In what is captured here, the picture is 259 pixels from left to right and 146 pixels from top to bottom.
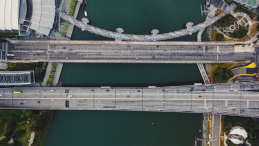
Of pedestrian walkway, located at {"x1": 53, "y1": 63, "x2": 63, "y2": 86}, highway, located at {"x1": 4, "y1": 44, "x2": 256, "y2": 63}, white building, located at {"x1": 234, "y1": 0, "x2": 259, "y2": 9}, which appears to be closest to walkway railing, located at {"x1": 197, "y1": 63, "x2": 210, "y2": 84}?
highway, located at {"x1": 4, "y1": 44, "x2": 256, "y2": 63}

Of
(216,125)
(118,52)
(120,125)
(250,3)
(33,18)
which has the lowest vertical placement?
(120,125)

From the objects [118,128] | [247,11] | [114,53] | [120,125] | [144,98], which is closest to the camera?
[144,98]

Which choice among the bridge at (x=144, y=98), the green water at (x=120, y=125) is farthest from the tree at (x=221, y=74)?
the green water at (x=120, y=125)

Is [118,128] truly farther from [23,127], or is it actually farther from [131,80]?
[23,127]

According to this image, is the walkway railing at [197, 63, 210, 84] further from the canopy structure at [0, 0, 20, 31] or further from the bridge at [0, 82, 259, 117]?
the canopy structure at [0, 0, 20, 31]

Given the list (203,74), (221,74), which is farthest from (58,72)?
(221,74)

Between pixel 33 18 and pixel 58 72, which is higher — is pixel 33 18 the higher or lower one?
the higher one

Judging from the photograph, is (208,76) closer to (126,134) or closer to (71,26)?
(126,134)
